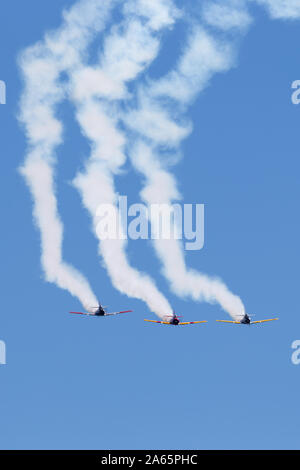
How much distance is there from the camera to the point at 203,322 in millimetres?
182750

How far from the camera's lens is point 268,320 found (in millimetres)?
189750
